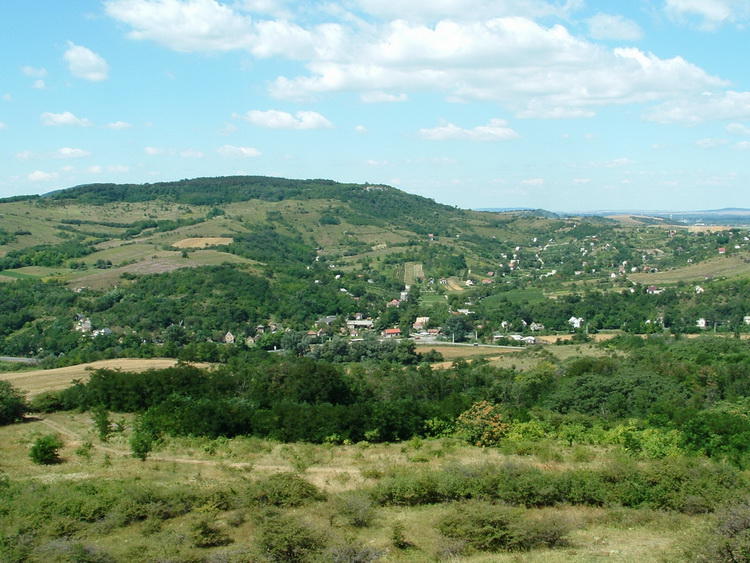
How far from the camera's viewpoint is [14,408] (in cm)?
2927

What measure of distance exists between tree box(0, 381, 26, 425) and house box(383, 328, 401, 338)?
4607 cm

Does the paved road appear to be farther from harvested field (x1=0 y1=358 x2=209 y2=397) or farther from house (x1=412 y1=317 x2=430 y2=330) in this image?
house (x1=412 y1=317 x2=430 y2=330)

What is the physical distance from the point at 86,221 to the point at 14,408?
Result: 12282 cm

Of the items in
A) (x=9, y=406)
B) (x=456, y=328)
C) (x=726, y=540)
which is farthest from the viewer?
(x=456, y=328)

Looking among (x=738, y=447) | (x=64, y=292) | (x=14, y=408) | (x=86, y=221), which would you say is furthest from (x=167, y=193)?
(x=738, y=447)

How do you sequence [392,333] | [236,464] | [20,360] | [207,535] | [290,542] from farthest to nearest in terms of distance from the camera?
1. [392,333]
2. [20,360]
3. [236,464]
4. [207,535]
5. [290,542]

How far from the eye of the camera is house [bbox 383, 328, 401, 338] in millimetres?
72744

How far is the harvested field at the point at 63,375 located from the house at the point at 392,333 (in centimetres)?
2737

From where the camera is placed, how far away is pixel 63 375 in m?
43.8

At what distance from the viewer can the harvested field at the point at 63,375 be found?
1522 inches

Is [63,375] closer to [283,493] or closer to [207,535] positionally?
[283,493]

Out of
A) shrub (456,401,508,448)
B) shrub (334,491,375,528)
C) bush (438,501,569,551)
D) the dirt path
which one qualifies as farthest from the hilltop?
bush (438,501,569,551)

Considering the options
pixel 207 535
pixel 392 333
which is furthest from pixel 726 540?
pixel 392 333

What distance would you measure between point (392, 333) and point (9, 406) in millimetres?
48590
